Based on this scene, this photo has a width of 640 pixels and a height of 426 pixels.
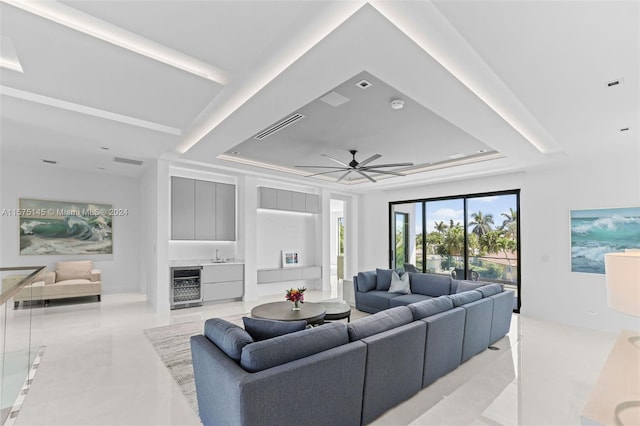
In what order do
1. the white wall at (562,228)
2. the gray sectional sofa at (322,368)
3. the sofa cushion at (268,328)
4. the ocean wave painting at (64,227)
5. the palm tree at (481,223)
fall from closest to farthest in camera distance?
1. the gray sectional sofa at (322,368)
2. the sofa cushion at (268,328)
3. the white wall at (562,228)
4. the ocean wave painting at (64,227)
5. the palm tree at (481,223)

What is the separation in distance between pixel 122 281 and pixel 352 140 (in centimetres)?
644

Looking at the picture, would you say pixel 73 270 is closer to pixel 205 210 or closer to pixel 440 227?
pixel 205 210

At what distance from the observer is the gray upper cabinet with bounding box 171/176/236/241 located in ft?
20.3

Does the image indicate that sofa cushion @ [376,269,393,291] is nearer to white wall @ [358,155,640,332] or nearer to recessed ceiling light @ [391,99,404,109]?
white wall @ [358,155,640,332]

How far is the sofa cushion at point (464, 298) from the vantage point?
3394mm

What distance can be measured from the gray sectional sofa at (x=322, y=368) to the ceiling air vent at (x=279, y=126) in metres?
2.48

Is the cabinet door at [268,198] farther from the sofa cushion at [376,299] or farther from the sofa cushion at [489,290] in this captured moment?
the sofa cushion at [489,290]

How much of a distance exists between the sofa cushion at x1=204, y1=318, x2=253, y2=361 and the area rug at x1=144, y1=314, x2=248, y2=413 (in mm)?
824

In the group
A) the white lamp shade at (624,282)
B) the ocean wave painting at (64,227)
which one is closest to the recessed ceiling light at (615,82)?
the white lamp shade at (624,282)

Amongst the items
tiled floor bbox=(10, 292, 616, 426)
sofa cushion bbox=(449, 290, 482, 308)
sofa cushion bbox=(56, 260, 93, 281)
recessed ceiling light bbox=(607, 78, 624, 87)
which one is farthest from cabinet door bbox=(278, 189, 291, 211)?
recessed ceiling light bbox=(607, 78, 624, 87)

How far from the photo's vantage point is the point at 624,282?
4.35ft

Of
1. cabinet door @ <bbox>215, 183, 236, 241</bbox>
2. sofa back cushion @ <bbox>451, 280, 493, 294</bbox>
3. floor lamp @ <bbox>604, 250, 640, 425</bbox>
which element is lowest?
sofa back cushion @ <bbox>451, 280, 493, 294</bbox>

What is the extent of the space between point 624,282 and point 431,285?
4.12m

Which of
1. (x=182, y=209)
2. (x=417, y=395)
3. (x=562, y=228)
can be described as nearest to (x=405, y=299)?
(x=417, y=395)
